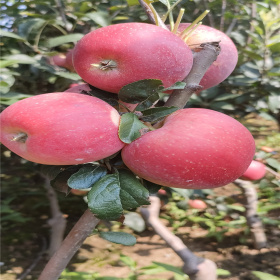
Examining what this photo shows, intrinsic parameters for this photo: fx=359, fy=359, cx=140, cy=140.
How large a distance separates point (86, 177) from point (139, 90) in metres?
0.12

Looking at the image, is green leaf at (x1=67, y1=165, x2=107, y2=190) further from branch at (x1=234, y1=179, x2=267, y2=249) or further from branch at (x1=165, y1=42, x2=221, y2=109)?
branch at (x1=234, y1=179, x2=267, y2=249)

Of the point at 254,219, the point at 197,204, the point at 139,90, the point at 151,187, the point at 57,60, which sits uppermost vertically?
the point at 139,90

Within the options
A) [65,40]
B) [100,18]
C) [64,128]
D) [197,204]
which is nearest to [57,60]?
[65,40]

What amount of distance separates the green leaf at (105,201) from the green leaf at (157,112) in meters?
0.09

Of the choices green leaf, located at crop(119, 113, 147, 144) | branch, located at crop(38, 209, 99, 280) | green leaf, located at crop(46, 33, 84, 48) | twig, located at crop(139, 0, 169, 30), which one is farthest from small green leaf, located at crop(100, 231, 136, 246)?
green leaf, located at crop(46, 33, 84, 48)

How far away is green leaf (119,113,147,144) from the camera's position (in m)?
0.39

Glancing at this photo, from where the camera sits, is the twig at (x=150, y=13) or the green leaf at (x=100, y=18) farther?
the green leaf at (x=100, y=18)

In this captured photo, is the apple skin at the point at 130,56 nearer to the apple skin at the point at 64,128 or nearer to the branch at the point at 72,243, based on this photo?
the apple skin at the point at 64,128

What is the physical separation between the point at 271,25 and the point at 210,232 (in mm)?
890

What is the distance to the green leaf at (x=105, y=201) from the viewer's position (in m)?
0.37

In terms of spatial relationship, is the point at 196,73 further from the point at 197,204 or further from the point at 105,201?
the point at 197,204

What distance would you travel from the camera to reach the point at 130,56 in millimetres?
408

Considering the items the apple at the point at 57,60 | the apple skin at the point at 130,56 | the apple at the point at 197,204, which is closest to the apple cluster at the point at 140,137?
the apple skin at the point at 130,56

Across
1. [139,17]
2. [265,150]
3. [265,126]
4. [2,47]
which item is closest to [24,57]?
[2,47]
